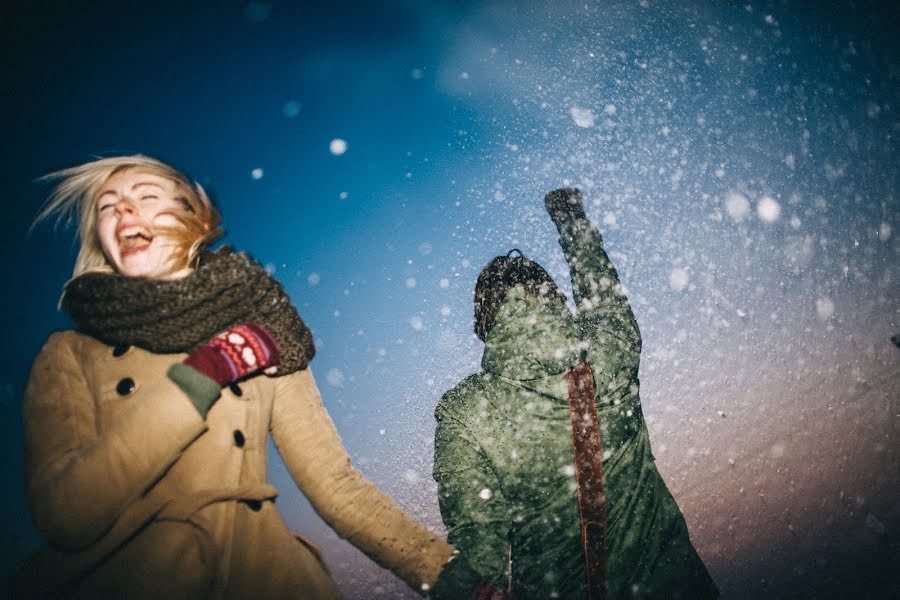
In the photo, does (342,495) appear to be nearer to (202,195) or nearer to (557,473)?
(557,473)

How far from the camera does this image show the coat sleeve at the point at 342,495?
1294mm

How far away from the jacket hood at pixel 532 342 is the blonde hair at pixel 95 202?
4.88ft

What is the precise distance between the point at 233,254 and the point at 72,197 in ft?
2.82

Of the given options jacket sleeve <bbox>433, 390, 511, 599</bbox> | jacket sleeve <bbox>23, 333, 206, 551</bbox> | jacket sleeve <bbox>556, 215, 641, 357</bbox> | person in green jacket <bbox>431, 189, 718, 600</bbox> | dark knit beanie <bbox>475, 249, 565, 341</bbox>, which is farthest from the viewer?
dark knit beanie <bbox>475, 249, 565, 341</bbox>

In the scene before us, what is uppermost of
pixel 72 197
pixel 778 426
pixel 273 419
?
pixel 72 197

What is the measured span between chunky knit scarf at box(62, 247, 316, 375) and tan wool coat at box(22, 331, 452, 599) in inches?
3.7

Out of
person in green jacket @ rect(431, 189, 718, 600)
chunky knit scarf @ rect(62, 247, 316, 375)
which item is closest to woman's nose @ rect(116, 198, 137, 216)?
chunky knit scarf @ rect(62, 247, 316, 375)

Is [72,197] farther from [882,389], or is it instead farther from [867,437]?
[882,389]

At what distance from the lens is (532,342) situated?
6.53 feet

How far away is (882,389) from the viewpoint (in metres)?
18.8

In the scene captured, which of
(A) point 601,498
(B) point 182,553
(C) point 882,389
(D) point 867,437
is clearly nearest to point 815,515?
(D) point 867,437

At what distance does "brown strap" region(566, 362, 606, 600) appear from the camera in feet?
6.22

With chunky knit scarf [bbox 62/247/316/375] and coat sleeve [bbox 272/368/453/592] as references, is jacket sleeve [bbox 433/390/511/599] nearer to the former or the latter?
coat sleeve [bbox 272/368/453/592]

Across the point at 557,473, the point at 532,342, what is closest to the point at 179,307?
the point at 532,342
